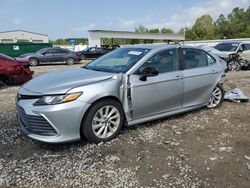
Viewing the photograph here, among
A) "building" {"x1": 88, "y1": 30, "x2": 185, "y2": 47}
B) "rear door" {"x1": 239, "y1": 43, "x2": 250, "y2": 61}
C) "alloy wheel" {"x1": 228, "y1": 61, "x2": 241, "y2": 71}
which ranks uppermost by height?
"building" {"x1": 88, "y1": 30, "x2": 185, "y2": 47}

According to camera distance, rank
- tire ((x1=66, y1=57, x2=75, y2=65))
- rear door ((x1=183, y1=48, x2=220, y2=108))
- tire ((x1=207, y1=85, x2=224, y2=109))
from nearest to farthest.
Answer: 1. rear door ((x1=183, y1=48, x2=220, y2=108))
2. tire ((x1=207, y1=85, x2=224, y2=109))
3. tire ((x1=66, y1=57, x2=75, y2=65))

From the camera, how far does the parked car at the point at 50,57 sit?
21.3 metres

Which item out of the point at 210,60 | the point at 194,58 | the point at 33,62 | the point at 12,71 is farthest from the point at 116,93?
the point at 33,62

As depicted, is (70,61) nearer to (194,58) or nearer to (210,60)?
(210,60)

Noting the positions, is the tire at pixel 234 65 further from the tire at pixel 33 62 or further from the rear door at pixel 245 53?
the tire at pixel 33 62

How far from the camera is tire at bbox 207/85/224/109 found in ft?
21.4

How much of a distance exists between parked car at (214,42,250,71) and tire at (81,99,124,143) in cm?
1161

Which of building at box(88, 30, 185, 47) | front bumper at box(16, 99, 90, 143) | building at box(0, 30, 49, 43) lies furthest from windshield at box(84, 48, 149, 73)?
building at box(0, 30, 49, 43)

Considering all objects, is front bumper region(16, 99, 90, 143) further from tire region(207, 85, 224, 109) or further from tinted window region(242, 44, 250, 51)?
tinted window region(242, 44, 250, 51)

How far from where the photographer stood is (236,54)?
14773 millimetres

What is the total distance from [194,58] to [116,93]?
85.3 inches

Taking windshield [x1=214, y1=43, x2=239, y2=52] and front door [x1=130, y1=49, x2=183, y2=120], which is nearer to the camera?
front door [x1=130, y1=49, x2=183, y2=120]

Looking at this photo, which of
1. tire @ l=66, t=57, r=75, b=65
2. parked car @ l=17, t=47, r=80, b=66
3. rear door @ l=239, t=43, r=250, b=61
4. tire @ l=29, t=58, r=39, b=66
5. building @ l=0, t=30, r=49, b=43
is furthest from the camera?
building @ l=0, t=30, r=49, b=43

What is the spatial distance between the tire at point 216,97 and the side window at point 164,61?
1496 millimetres
